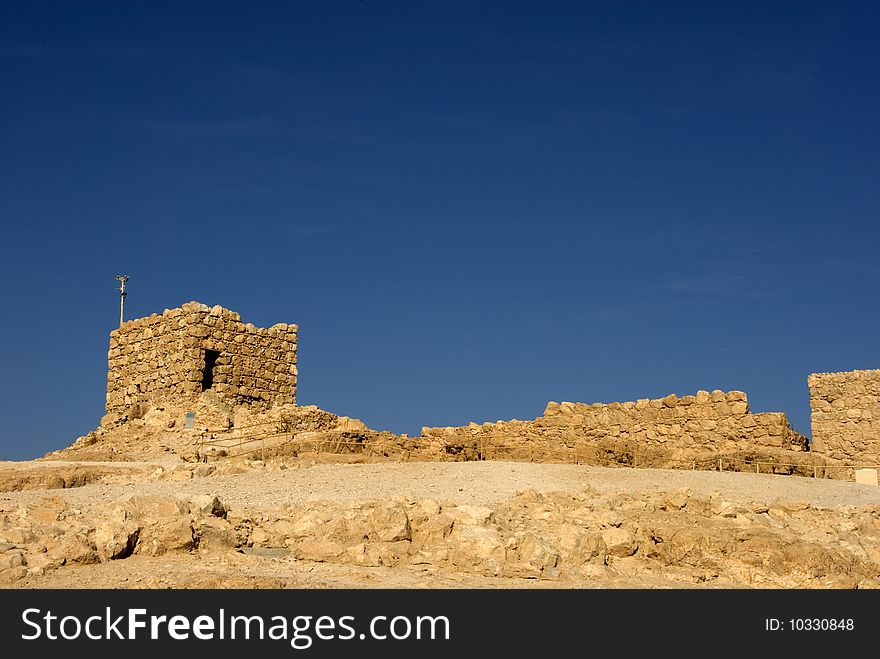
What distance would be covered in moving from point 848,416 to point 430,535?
12035mm

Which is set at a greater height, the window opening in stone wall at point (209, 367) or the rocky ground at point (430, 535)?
the window opening in stone wall at point (209, 367)

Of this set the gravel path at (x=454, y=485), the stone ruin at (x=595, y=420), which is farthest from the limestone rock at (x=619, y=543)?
the stone ruin at (x=595, y=420)

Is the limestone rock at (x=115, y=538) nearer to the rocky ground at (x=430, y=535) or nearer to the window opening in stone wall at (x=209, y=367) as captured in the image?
the rocky ground at (x=430, y=535)

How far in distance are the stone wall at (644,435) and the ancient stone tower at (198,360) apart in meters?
5.86

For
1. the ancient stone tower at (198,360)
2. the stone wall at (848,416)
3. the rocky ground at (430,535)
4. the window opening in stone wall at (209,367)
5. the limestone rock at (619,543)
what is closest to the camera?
the rocky ground at (430,535)

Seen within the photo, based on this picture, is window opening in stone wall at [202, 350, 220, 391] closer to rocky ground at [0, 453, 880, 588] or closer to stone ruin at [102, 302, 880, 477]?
stone ruin at [102, 302, 880, 477]

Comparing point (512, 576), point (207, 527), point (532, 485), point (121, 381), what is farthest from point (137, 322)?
point (512, 576)

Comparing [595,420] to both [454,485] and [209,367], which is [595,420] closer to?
[454,485]

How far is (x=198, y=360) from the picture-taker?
86.4ft

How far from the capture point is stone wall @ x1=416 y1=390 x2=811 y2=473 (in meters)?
21.8

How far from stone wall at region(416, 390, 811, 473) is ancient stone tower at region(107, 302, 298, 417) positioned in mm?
5859

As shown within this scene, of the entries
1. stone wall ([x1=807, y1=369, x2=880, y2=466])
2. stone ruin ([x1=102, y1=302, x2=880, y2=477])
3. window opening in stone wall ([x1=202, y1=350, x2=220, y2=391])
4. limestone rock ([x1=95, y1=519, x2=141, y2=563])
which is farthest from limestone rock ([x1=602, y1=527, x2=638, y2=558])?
window opening in stone wall ([x1=202, y1=350, x2=220, y2=391])

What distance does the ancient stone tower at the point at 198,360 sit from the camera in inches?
1044

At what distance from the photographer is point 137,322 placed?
1105 inches
